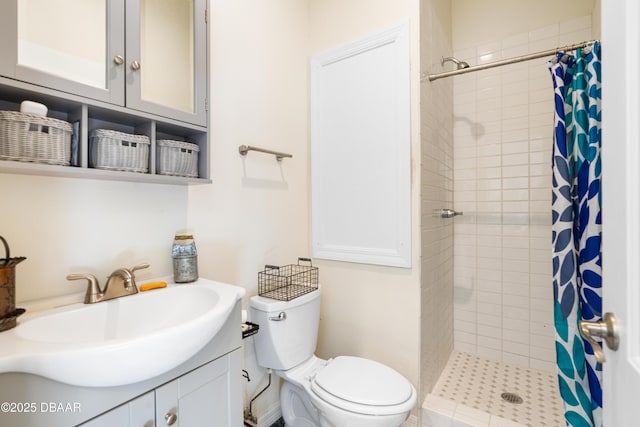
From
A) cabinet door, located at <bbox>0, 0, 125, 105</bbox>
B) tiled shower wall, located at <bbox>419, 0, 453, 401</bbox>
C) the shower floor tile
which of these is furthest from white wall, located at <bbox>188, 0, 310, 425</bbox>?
the shower floor tile

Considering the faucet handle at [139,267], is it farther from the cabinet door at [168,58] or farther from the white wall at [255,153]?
the cabinet door at [168,58]

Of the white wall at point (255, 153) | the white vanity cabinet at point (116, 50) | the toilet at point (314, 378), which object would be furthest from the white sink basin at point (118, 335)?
the white vanity cabinet at point (116, 50)

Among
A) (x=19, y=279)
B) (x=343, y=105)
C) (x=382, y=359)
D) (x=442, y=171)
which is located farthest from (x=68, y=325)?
(x=442, y=171)

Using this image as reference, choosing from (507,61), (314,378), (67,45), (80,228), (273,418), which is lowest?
(273,418)

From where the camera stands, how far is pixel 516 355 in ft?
7.00

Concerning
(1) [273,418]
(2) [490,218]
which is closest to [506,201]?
(2) [490,218]

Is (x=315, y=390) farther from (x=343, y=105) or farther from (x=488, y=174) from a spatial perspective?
(x=488, y=174)

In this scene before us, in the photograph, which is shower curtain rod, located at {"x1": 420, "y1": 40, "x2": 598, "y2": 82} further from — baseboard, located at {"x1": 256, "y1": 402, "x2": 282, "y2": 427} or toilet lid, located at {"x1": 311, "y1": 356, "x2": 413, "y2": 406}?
baseboard, located at {"x1": 256, "y1": 402, "x2": 282, "y2": 427}

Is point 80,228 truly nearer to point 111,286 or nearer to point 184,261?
point 111,286

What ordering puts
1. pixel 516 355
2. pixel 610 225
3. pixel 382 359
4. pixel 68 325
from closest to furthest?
1. pixel 610 225
2. pixel 68 325
3. pixel 382 359
4. pixel 516 355

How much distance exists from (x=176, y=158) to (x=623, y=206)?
4.03 feet

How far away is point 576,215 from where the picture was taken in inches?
51.3

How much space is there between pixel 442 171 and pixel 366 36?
0.96m

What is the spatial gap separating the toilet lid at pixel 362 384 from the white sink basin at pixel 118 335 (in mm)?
647
